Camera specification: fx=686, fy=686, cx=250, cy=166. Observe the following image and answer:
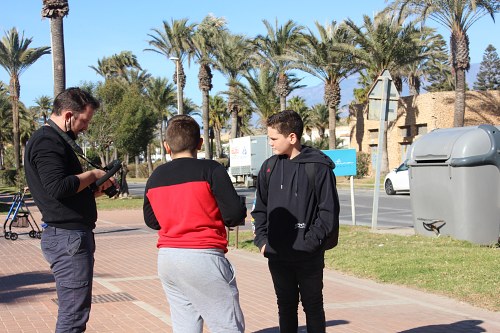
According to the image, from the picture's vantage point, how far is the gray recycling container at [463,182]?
1052 centimetres

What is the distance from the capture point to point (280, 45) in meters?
41.3

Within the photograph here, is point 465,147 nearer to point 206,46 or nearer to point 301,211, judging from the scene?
point 301,211

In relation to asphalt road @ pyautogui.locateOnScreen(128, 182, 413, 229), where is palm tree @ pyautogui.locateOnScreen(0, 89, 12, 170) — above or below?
above

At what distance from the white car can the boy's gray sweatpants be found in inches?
982

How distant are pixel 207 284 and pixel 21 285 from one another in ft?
18.6

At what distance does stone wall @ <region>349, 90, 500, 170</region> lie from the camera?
40406mm

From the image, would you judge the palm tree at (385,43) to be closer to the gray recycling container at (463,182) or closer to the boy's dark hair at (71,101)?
the gray recycling container at (463,182)

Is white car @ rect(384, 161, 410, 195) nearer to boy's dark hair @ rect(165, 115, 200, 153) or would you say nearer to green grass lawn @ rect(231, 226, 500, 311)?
green grass lawn @ rect(231, 226, 500, 311)

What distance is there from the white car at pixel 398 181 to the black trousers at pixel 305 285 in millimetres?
23977

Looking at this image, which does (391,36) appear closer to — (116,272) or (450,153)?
(450,153)

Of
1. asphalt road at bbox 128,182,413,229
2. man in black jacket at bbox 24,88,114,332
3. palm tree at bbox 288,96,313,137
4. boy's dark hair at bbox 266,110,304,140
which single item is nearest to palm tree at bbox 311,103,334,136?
palm tree at bbox 288,96,313,137

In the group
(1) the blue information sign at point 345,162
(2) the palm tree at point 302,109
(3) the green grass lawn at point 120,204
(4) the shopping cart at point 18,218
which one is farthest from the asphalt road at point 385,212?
(2) the palm tree at point 302,109

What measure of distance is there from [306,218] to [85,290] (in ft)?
4.87

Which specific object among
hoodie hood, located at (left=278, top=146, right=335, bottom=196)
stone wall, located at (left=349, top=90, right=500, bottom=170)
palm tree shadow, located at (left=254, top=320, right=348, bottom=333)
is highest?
stone wall, located at (left=349, top=90, right=500, bottom=170)
